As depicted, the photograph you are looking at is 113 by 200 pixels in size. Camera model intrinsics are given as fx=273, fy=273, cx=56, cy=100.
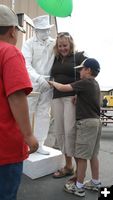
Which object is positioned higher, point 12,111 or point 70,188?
point 12,111

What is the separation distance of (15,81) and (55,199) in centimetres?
122

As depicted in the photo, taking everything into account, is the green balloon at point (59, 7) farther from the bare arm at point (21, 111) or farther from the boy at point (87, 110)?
the bare arm at point (21, 111)

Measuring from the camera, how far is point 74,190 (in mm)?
2027

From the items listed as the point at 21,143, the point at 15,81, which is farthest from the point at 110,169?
the point at 15,81

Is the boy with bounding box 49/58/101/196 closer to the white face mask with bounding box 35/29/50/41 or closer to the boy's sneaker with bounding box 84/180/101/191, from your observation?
the boy's sneaker with bounding box 84/180/101/191

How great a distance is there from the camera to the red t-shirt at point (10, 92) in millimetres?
992

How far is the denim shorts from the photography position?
108cm

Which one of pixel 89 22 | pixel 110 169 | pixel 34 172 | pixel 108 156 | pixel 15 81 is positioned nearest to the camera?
pixel 15 81

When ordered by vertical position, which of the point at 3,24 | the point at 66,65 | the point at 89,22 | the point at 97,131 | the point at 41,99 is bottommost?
the point at 97,131

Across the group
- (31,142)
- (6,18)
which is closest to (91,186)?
(31,142)

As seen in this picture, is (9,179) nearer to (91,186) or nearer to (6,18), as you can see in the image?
(6,18)

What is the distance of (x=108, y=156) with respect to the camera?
10.8ft

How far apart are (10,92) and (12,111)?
0.25 ft

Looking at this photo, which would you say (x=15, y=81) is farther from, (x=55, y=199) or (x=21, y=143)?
(x=55, y=199)
